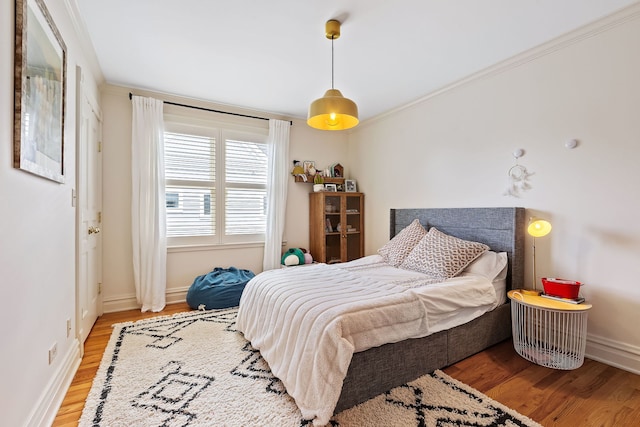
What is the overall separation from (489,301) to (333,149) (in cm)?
317

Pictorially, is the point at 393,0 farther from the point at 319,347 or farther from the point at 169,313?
the point at 169,313

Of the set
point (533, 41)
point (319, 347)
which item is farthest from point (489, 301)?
point (533, 41)

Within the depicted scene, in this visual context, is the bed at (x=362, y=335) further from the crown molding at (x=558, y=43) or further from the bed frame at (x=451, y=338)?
the crown molding at (x=558, y=43)

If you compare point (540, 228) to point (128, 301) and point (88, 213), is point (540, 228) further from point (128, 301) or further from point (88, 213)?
point (128, 301)

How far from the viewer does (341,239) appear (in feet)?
14.4

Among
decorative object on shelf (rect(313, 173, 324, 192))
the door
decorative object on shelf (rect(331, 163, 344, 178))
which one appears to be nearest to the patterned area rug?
the door

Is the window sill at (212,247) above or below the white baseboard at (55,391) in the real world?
above

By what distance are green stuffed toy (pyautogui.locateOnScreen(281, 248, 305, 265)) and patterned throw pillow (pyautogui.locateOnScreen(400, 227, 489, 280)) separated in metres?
1.60

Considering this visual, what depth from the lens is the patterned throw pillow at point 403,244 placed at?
3.16m

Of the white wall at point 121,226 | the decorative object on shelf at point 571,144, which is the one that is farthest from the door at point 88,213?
the decorative object on shelf at point 571,144

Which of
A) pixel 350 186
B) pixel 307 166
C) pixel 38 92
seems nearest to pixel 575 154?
pixel 350 186

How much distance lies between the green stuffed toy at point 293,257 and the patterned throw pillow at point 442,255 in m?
1.60

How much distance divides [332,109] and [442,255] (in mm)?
1684

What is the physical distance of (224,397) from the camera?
1785 millimetres
